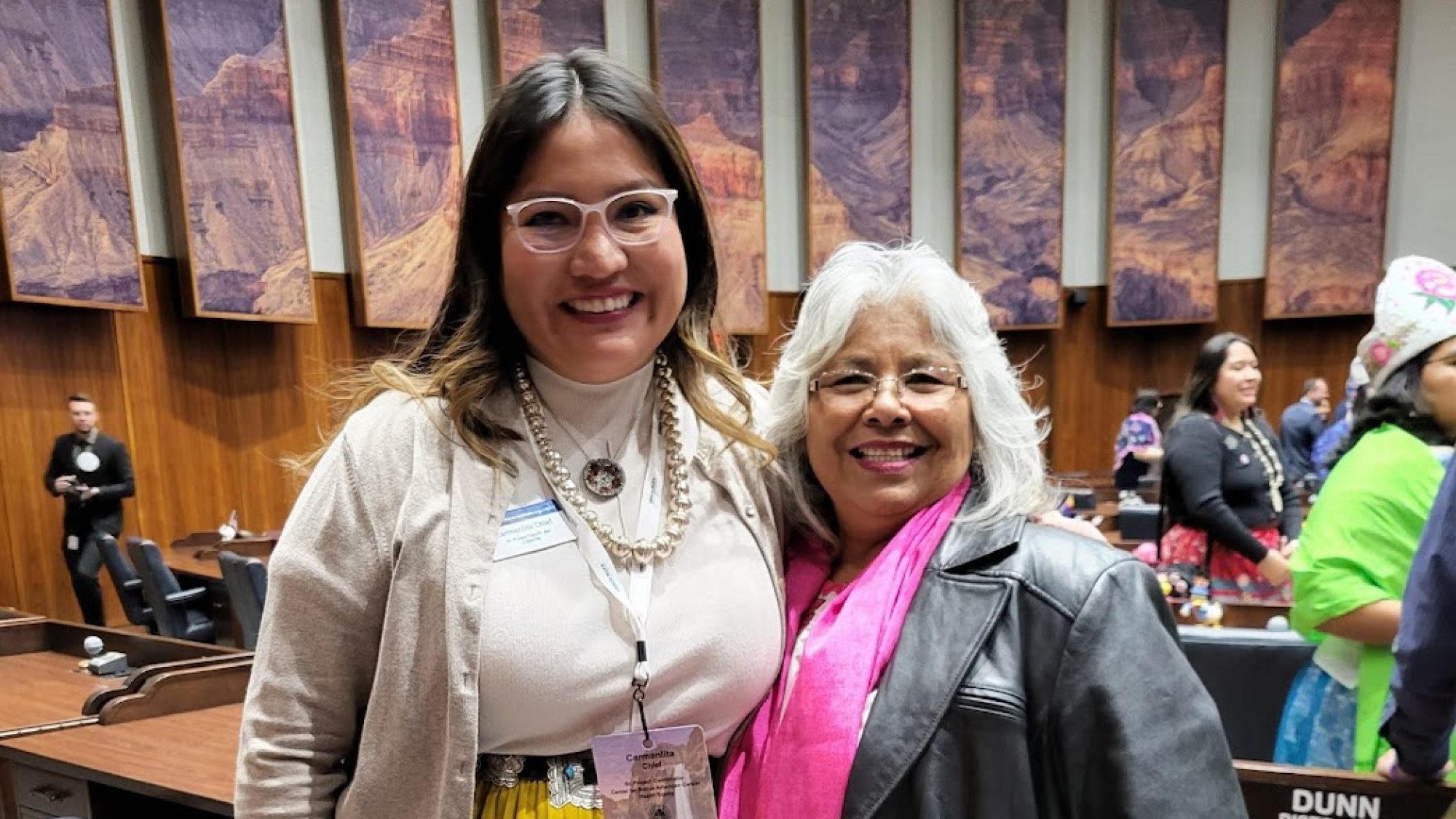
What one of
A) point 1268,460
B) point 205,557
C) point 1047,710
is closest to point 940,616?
point 1047,710

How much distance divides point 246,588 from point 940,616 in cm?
419

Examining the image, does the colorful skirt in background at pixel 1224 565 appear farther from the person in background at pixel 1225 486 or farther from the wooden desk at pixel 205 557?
the wooden desk at pixel 205 557

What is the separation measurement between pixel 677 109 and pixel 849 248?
845 cm

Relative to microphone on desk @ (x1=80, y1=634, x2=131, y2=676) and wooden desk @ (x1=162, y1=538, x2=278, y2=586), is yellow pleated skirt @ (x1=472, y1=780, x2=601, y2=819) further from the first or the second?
wooden desk @ (x1=162, y1=538, x2=278, y2=586)

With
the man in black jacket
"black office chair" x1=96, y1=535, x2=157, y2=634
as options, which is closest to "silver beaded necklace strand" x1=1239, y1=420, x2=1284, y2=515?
"black office chair" x1=96, y1=535, x2=157, y2=634

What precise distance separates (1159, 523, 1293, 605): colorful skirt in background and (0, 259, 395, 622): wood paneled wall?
4.78 meters

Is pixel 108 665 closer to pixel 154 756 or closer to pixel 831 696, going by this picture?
pixel 154 756

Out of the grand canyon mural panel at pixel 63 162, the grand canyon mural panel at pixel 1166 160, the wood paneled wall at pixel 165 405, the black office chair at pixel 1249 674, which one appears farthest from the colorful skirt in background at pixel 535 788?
the grand canyon mural panel at pixel 1166 160

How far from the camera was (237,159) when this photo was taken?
7.03 m

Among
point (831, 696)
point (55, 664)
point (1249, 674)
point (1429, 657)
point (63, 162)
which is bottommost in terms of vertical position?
point (55, 664)

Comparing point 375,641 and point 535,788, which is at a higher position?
point 375,641

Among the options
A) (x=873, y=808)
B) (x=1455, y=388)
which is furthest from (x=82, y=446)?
(x=1455, y=388)

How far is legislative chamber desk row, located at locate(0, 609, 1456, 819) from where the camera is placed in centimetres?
170

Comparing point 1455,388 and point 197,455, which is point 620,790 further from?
point 197,455
